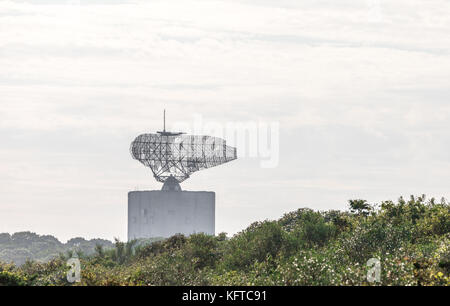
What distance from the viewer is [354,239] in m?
41.4

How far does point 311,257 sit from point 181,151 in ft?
322

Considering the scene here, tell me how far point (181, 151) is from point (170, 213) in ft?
65.4

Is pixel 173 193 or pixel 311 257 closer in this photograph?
pixel 311 257

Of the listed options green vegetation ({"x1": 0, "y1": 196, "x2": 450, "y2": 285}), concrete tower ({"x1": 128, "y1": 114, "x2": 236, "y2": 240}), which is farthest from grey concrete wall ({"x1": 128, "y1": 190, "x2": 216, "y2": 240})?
green vegetation ({"x1": 0, "y1": 196, "x2": 450, "y2": 285})

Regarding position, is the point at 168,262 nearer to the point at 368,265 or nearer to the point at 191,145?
the point at 368,265

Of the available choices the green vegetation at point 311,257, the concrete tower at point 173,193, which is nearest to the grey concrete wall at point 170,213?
the concrete tower at point 173,193

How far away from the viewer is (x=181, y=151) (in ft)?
439

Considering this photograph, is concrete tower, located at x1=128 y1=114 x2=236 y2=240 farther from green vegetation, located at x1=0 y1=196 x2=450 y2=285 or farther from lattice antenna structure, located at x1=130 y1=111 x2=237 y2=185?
green vegetation, located at x1=0 y1=196 x2=450 y2=285

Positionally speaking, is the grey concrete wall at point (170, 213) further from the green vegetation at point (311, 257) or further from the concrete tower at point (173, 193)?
the green vegetation at point (311, 257)

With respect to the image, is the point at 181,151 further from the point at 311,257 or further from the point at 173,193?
the point at 311,257

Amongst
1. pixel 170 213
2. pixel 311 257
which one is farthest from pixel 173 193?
pixel 311 257

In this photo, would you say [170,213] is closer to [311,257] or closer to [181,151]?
[181,151]

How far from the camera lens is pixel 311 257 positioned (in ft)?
120

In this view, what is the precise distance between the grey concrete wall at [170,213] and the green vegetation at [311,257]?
87739 mm
